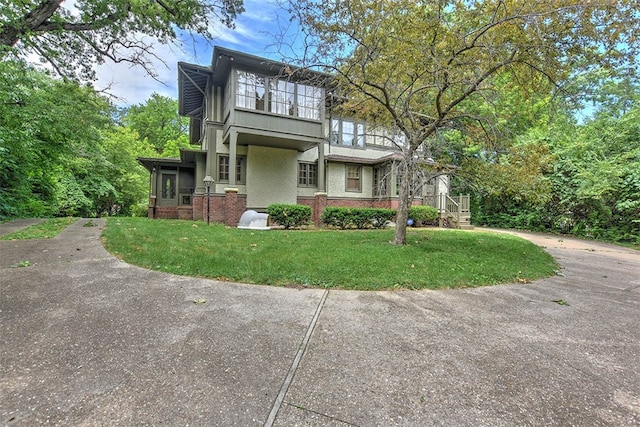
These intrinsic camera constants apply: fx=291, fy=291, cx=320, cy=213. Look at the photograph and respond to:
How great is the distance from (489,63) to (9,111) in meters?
12.5

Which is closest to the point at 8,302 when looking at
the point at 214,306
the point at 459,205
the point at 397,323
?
the point at 214,306

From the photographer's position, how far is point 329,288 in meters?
4.19

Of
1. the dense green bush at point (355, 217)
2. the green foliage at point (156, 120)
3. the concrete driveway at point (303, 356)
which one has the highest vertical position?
the green foliage at point (156, 120)

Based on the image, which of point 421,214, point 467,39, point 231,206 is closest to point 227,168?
point 231,206

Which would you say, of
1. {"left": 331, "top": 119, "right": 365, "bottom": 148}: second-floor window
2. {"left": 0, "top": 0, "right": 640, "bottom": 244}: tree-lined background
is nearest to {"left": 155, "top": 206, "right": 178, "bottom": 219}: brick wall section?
{"left": 0, "top": 0, "right": 640, "bottom": 244}: tree-lined background

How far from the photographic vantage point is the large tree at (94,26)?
→ 6.14 meters

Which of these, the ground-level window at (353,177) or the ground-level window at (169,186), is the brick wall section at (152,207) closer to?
the ground-level window at (169,186)

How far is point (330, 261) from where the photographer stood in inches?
215

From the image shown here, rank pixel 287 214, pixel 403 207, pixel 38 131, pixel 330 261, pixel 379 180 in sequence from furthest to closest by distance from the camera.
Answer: pixel 379 180, pixel 287 214, pixel 38 131, pixel 403 207, pixel 330 261

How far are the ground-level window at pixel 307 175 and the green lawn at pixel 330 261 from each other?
8103 mm

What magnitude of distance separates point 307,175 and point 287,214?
5317mm

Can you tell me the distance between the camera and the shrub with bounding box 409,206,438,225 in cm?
1445

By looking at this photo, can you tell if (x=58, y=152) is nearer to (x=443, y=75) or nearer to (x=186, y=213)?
(x=186, y=213)

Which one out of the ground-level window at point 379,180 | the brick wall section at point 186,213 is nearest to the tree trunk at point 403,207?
the ground-level window at point 379,180
